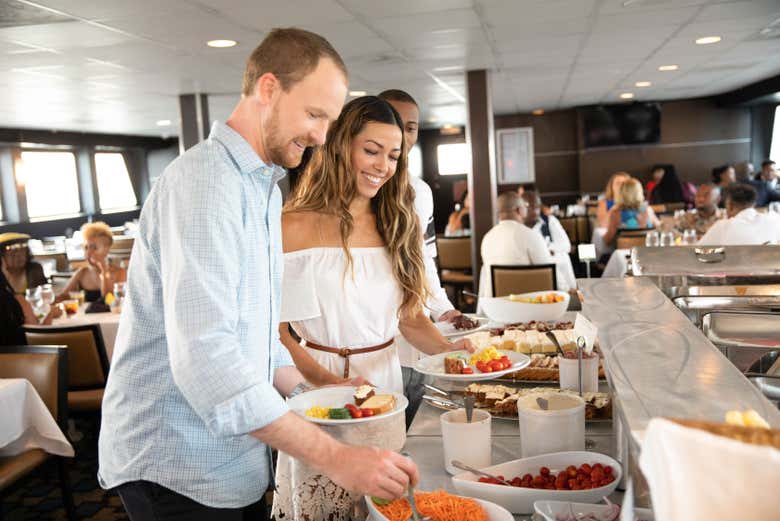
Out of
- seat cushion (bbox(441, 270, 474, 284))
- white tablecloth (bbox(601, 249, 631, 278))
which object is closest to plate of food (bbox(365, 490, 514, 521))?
white tablecloth (bbox(601, 249, 631, 278))

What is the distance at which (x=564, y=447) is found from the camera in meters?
1.38

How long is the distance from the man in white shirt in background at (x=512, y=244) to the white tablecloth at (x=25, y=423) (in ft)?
9.40

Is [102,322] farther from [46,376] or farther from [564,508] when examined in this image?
[564,508]

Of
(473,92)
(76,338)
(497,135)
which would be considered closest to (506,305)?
(76,338)

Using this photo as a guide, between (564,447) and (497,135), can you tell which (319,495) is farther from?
(497,135)

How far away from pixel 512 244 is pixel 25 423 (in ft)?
10.6

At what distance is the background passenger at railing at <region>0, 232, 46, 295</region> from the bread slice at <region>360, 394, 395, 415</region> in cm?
480

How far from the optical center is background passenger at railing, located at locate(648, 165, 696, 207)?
41.5 ft

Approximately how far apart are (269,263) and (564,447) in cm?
65

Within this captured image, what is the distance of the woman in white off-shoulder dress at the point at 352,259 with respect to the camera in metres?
1.89

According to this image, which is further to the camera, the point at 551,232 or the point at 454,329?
the point at 551,232

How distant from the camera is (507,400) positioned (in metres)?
1.72

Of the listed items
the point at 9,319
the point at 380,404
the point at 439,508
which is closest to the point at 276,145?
the point at 380,404

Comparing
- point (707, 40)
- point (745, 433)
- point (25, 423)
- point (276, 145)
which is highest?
point (707, 40)
